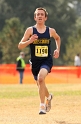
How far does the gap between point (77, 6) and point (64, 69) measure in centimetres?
10434

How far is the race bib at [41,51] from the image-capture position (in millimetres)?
9539

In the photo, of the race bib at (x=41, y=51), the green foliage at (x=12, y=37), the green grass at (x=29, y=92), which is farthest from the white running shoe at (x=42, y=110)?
the green foliage at (x=12, y=37)

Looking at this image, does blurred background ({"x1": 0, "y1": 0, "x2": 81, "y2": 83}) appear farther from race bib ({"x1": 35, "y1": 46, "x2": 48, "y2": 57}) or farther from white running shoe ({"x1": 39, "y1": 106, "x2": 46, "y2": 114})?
white running shoe ({"x1": 39, "y1": 106, "x2": 46, "y2": 114})

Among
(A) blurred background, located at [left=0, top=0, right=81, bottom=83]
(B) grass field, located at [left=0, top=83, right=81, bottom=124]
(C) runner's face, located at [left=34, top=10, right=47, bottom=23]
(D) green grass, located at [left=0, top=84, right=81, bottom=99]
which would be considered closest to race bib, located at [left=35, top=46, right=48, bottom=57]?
(C) runner's face, located at [left=34, top=10, right=47, bottom=23]

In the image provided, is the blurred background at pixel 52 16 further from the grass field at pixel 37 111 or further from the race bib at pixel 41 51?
the race bib at pixel 41 51

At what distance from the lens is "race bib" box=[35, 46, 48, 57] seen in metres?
9.54

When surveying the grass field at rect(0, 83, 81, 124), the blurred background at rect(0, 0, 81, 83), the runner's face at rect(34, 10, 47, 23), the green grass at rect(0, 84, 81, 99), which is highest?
the runner's face at rect(34, 10, 47, 23)

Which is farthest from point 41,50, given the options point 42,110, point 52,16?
point 52,16

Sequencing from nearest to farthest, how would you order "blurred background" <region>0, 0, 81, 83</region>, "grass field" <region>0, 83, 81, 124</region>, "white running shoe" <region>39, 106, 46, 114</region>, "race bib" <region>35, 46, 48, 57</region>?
"grass field" <region>0, 83, 81, 124</region> → "white running shoe" <region>39, 106, 46, 114</region> → "race bib" <region>35, 46, 48, 57</region> → "blurred background" <region>0, 0, 81, 83</region>

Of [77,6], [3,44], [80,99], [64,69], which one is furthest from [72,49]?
[77,6]

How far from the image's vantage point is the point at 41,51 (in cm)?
954

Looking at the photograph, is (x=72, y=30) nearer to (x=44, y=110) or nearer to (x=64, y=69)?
(x=64, y=69)

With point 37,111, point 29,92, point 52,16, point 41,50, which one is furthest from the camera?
point 52,16

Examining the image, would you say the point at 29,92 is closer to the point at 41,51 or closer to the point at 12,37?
the point at 41,51
